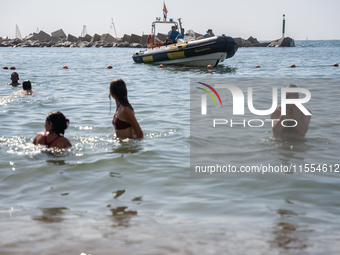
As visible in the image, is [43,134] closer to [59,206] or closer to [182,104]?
[59,206]

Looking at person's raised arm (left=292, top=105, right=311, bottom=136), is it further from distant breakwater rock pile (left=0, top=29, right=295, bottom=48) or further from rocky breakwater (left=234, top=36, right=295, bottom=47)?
rocky breakwater (left=234, top=36, right=295, bottom=47)

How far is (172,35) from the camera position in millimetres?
22031

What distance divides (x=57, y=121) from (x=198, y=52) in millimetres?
16113

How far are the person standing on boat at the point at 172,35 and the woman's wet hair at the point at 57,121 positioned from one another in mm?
17595

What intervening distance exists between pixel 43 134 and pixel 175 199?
2.43m

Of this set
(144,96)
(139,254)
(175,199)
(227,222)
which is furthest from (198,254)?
(144,96)

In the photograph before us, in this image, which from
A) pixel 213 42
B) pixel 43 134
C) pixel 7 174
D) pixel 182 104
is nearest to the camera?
pixel 7 174

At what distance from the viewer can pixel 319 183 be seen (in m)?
4.43

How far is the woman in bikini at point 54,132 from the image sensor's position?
5.09m

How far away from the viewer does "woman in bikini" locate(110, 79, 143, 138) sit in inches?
218

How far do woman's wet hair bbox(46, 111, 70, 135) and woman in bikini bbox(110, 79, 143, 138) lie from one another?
854 mm

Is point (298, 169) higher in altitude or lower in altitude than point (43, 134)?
lower

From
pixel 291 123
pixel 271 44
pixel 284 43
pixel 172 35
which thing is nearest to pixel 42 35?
pixel 271 44

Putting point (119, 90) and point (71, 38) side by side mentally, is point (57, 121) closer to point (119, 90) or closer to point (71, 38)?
point (119, 90)
